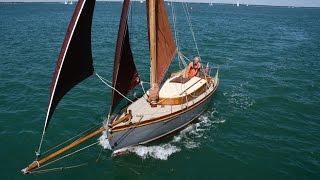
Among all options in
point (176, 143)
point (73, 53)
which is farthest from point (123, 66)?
point (176, 143)

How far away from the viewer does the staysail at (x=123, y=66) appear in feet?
51.1

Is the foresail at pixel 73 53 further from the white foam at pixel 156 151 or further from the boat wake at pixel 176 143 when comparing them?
the white foam at pixel 156 151

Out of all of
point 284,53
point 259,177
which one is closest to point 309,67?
point 284,53

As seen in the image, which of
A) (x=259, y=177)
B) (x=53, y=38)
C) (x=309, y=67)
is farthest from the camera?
(x=53, y=38)

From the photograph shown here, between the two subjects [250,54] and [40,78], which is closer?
[40,78]

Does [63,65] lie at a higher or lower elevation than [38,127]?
higher

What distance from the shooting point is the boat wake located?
19.2m

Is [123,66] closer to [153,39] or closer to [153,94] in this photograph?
[153,39]

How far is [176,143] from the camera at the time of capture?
2066 centimetres

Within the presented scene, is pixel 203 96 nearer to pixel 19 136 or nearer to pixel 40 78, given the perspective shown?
pixel 19 136

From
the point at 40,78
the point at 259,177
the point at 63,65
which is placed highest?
→ the point at 63,65

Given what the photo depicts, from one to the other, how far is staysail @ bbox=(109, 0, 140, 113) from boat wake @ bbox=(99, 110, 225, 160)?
3.94 meters

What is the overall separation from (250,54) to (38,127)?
34.1m

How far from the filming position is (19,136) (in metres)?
21.4
